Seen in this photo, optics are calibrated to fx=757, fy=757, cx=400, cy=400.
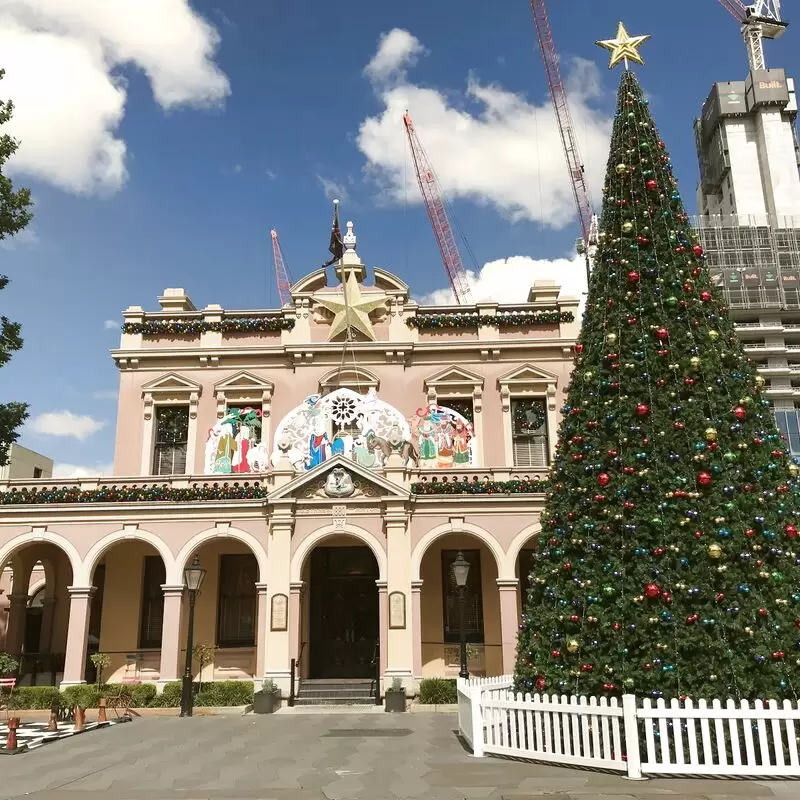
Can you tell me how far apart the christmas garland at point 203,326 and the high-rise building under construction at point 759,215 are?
3931 centimetres

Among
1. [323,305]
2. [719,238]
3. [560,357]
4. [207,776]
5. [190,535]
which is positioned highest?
[719,238]

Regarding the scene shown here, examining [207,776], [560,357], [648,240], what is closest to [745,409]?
[648,240]

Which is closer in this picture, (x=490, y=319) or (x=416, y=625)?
(x=416, y=625)

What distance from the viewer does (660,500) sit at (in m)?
10.4

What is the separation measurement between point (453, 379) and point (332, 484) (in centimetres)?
623

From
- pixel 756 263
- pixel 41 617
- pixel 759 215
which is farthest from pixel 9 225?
pixel 759 215

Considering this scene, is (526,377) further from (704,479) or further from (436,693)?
(704,479)

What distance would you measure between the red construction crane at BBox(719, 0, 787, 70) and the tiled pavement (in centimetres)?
9815

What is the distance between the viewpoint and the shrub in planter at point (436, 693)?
18812 millimetres

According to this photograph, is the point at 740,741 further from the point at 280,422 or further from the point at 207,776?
the point at 280,422

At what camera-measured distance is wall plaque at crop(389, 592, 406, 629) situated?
1955cm

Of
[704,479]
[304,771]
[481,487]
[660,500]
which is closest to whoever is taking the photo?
[704,479]

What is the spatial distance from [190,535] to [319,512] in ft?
12.1

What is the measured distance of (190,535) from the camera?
21.0 m
